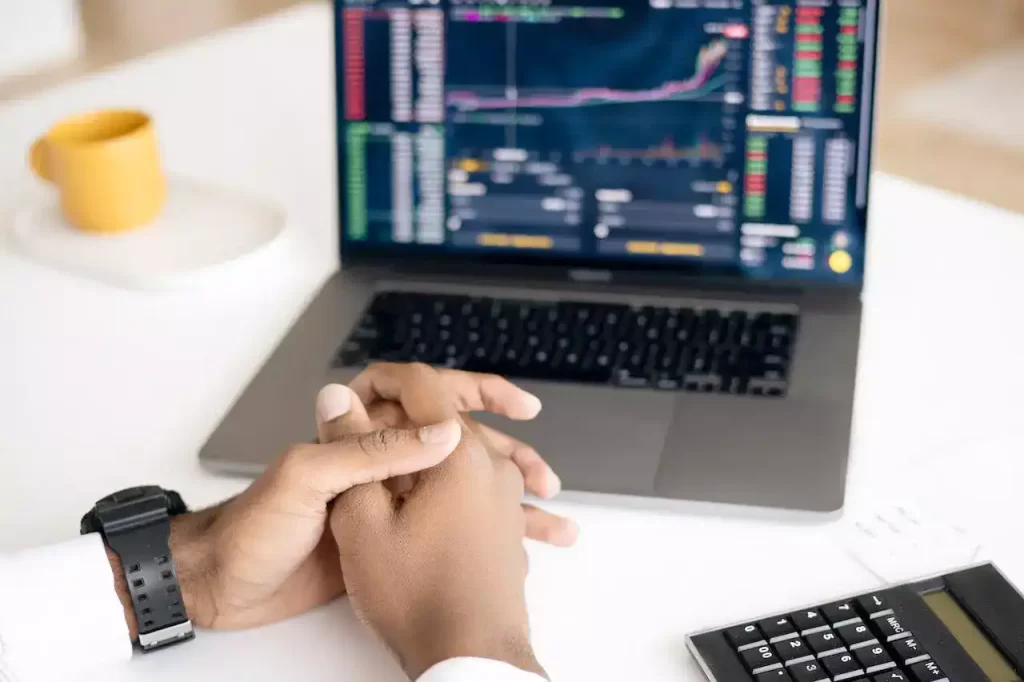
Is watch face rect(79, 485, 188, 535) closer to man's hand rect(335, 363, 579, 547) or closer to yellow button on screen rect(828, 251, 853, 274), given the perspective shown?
man's hand rect(335, 363, 579, 547)

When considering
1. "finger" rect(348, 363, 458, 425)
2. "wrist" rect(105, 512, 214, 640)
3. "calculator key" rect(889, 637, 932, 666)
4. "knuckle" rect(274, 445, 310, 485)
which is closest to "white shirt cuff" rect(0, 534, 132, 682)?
"wrist" rect(105, 512, 214, 640)

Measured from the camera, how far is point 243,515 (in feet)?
2.52

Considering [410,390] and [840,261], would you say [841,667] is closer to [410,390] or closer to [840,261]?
[410,390]

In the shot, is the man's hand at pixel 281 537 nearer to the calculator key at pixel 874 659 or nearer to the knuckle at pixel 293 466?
the knuckle at pixel 293 466

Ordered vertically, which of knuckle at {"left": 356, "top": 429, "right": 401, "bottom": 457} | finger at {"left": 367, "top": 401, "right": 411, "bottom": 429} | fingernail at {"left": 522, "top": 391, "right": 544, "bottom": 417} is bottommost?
finger at {"left": 367, "top": 401, "right": 411, "bottom": 429}

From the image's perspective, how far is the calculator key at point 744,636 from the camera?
70 centimetres

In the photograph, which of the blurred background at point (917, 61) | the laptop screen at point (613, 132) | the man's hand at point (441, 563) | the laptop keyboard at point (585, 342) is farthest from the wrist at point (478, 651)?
the blurred background at point (917, 61)

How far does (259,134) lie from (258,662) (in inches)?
34.3

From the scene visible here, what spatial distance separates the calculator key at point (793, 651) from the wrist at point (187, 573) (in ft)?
1.20

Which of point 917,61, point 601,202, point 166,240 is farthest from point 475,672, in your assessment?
point 917,61

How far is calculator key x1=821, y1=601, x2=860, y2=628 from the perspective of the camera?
71cm

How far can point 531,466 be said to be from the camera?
2.77 feet

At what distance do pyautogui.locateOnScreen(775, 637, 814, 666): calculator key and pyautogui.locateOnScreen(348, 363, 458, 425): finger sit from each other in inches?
10.8

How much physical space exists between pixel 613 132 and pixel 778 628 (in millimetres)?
540
